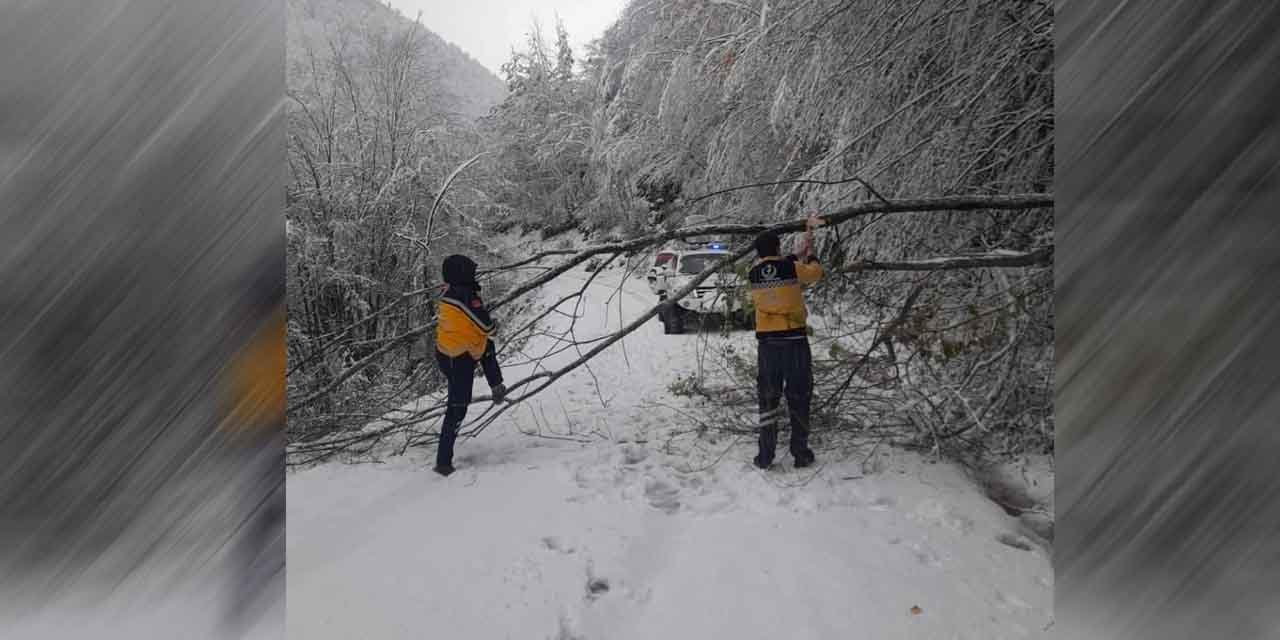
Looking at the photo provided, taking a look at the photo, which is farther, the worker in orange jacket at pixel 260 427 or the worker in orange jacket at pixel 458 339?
the worker in orange jacket at pixel 458 339

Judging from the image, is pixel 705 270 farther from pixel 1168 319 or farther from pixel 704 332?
pixel 1168 319

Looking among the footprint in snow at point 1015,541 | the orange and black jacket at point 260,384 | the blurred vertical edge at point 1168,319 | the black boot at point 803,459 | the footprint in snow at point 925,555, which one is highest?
the blurred vertical edge at point 1168,319

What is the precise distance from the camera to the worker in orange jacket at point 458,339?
9.00ft

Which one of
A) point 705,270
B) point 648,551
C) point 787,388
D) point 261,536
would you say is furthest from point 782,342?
point 261,536

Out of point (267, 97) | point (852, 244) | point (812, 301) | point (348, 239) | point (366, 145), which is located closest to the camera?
point (267, 97)

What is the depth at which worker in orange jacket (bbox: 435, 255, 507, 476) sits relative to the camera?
2744 mm

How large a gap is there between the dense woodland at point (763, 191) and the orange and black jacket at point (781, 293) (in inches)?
10.1

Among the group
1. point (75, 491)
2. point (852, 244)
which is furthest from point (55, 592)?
point (852, 244)

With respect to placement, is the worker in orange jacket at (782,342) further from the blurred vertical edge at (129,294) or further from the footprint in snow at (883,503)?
the blurred vertical edge at (129,294)

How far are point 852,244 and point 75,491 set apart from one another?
3.25 meters

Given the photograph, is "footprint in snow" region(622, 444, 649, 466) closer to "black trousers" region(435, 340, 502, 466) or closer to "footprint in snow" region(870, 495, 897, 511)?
"black trousers" region(435, 340, 502, 466)

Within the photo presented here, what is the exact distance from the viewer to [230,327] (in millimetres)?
608

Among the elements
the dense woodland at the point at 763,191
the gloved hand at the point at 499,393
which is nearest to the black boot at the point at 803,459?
the dense woodland at the point at 763,191

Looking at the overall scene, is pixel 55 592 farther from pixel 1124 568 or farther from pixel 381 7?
pixel 381 7
